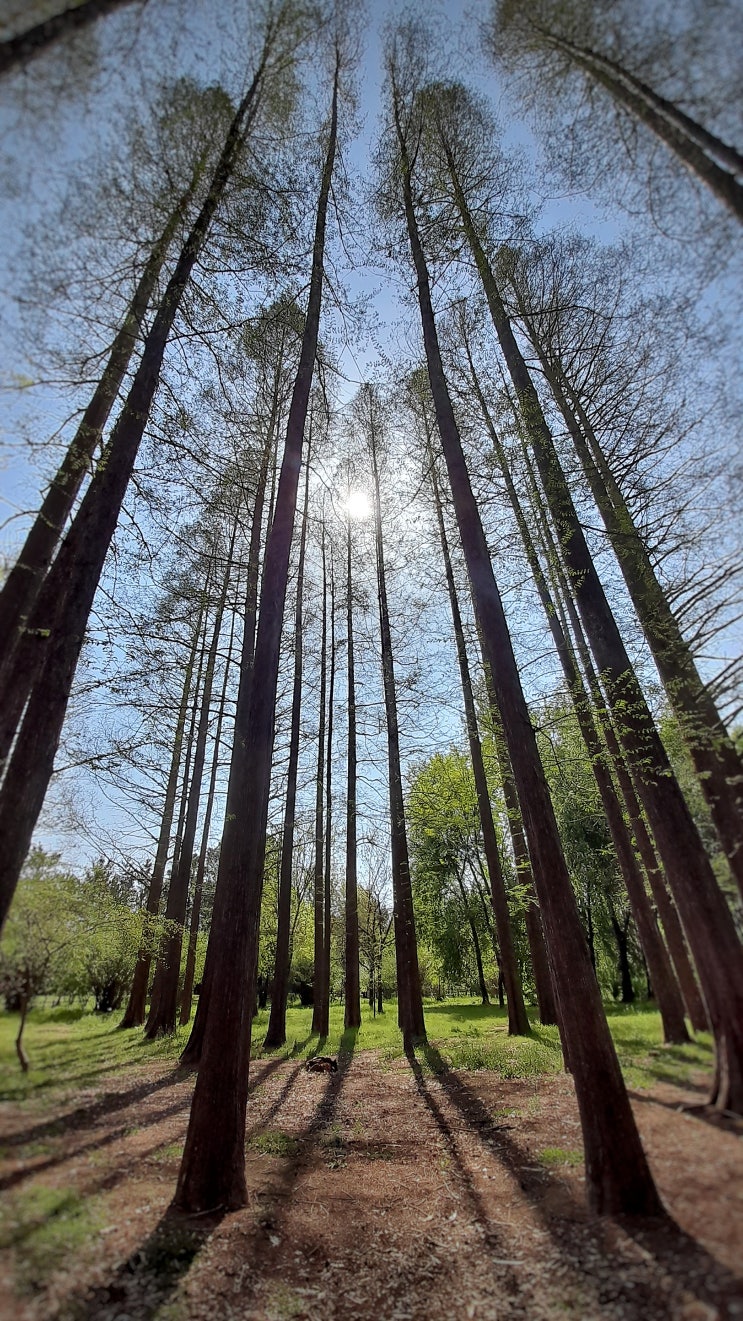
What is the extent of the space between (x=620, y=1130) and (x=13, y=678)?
5.71m

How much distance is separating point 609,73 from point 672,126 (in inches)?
44.3

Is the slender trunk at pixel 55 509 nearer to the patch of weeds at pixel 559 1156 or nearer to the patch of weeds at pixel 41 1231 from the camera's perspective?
the patch of weeds at pixel 41 1231

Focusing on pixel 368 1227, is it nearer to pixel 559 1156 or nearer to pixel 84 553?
pixel 559 1156

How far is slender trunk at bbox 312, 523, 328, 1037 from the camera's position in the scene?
15461 mm

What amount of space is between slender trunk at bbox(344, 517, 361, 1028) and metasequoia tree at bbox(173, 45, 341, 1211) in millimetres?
9403

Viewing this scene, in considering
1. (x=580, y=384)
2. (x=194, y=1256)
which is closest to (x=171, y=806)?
(x=194, y=1256)

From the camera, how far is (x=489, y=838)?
12094 millimetres

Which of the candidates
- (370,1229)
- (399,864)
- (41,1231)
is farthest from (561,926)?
(399,864)

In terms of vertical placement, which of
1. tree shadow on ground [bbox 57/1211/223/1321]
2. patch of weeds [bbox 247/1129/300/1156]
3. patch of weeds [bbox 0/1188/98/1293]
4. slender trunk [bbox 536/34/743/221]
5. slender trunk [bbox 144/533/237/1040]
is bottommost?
patch of weeds [bbox 247/1129/300/1156]

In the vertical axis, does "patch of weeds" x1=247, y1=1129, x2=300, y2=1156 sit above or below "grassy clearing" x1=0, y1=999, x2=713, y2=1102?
below

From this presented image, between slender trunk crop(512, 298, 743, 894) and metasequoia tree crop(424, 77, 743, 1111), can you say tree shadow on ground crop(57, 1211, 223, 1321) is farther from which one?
slender trunk crop(512, 298, 743, 894)

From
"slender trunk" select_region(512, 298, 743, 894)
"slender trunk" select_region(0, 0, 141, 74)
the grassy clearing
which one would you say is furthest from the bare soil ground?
"slender trunk" select_region(0, 0, 141, 74)

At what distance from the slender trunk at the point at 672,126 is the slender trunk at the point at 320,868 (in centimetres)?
1316

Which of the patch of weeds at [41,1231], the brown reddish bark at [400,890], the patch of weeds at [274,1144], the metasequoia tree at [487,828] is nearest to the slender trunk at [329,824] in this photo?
the brown reddish bark at [400,890]
